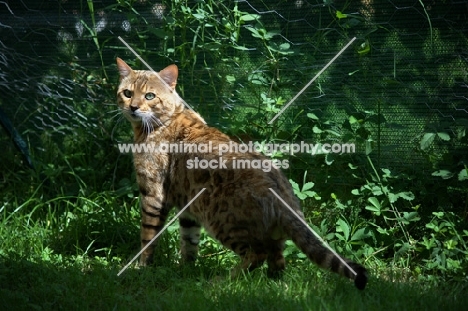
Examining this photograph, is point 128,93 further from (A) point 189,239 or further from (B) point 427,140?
(B) point 427,140

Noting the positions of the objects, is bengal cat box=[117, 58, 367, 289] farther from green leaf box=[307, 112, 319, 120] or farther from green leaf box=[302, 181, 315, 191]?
green leaf box=[307, 112, 319, 120]

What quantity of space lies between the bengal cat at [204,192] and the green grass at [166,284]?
16 centimetres

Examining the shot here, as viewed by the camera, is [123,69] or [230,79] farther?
[230,79]

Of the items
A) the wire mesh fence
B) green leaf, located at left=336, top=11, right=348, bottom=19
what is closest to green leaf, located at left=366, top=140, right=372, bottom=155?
the wire mesh fence

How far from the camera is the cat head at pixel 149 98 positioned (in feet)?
16.0

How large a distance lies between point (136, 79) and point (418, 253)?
7.45ft

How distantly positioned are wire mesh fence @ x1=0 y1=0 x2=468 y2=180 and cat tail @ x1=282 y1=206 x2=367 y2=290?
3.60 feet

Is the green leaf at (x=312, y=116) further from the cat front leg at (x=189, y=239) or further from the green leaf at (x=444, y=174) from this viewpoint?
the cat front leg at (x=189, y=239)

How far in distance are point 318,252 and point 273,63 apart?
1.71m

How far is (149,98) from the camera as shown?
4.93 meters

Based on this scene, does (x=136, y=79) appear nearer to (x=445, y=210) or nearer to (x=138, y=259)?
(x=138, y=259)

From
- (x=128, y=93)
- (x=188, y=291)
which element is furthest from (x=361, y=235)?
(x=128, y=93)

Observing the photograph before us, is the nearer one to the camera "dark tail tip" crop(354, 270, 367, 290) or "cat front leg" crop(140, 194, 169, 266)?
"dark tail tip" crop(354, 270, 367, 290)

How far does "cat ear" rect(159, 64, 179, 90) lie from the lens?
4933mm
